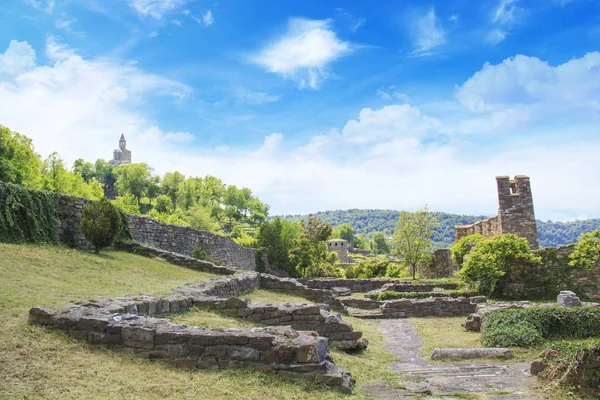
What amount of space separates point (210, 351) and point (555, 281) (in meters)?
18.0

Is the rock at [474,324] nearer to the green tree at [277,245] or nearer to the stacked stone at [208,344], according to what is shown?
the stacked stone at [208,344]

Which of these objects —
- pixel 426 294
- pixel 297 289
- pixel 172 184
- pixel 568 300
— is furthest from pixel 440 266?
pixel 172 184

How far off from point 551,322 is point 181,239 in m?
16.8

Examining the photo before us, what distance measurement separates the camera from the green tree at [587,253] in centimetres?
1981

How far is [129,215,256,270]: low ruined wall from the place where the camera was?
810 inches

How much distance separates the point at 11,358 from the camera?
18.8ft

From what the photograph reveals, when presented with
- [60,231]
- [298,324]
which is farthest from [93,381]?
[60,231]

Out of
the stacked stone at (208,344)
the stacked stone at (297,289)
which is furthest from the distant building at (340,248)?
the stacked stone at (208,344)

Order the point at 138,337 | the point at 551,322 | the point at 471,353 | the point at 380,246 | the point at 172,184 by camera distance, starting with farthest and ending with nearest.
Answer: the point at 380,246, the point at 172,184, the point at 551,322, the point at 471,353, the point at 138,337

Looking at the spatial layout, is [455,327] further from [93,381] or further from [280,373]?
[93,381]

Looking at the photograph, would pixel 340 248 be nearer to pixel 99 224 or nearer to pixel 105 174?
pixel 105 174

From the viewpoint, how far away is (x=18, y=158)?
1780 inches

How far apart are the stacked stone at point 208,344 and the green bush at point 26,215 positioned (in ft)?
25.7

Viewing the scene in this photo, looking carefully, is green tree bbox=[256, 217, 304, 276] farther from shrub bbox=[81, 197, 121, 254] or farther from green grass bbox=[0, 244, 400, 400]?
green grass bbox=[0, 244, 400, 400]
